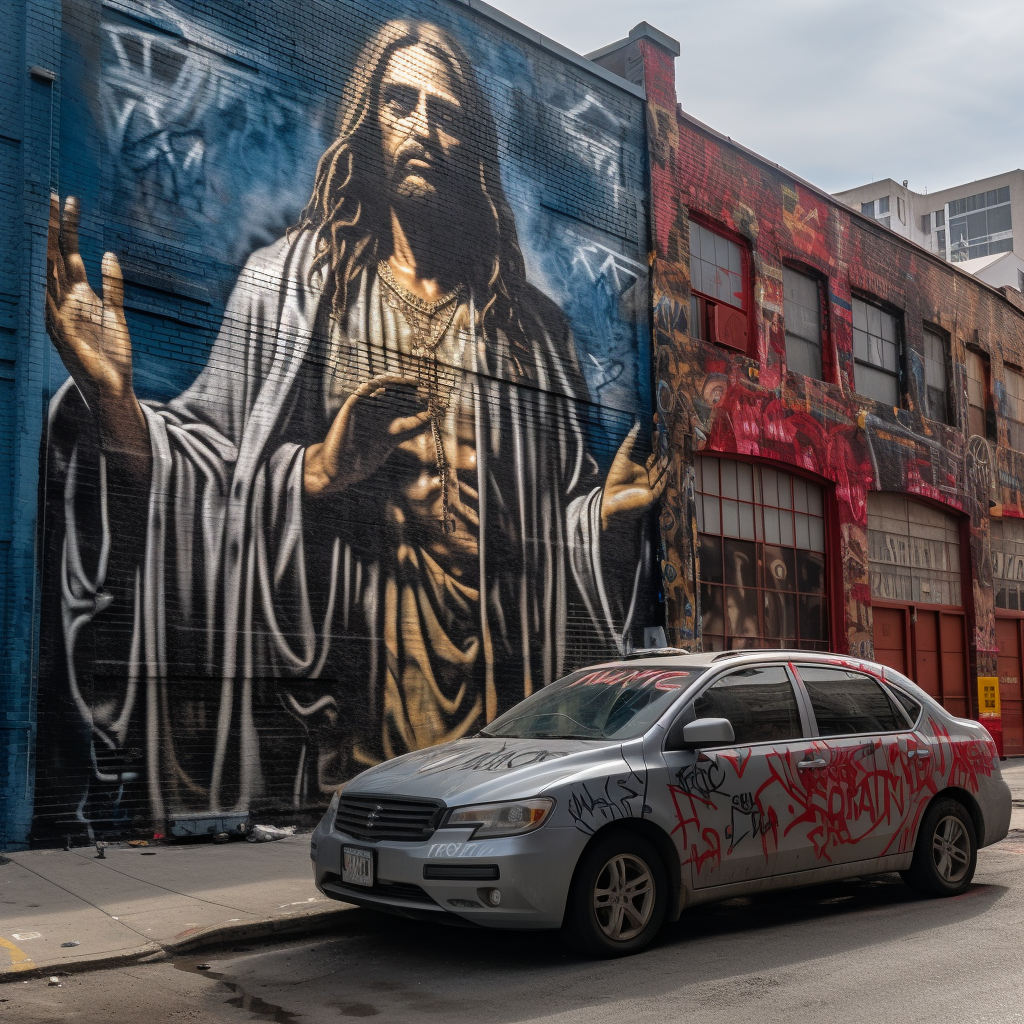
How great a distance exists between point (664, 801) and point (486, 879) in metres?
1.14

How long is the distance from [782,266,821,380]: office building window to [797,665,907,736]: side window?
11.0m

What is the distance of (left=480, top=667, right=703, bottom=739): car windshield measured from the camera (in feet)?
22.7

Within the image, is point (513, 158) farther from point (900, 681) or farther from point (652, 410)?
point (900, 681)

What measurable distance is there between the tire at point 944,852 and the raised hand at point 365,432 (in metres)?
6.25

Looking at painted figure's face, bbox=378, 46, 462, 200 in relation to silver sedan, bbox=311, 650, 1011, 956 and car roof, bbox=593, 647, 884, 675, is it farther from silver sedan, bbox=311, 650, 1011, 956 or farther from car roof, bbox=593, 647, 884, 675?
silver sedan, bbox=311, 650, 1011, 956

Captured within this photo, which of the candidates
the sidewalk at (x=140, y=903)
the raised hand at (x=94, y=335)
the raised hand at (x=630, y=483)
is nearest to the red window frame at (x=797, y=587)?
the raised hand at (x=630, y=483)

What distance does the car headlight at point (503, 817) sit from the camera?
5.98 meters

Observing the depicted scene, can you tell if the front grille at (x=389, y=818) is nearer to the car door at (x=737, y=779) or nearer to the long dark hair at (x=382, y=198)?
the car door at (x=737, y=779)

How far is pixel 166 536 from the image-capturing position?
10.2 metres

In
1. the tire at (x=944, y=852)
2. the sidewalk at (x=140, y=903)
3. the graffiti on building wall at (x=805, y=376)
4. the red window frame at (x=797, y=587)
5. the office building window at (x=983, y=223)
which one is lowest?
the sidewalk at (x=140, y=903)

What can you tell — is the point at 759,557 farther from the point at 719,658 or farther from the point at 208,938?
the point at 208,938

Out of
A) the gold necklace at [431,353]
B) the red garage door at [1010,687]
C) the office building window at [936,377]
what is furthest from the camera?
the red garage door at [1010,687]

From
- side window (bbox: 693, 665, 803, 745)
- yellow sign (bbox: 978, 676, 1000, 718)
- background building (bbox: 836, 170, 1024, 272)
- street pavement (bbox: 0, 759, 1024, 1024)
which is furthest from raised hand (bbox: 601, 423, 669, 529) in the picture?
background building (bbox: 836, 170, 1024, 272)

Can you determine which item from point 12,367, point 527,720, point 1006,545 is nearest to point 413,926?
point 527,720
